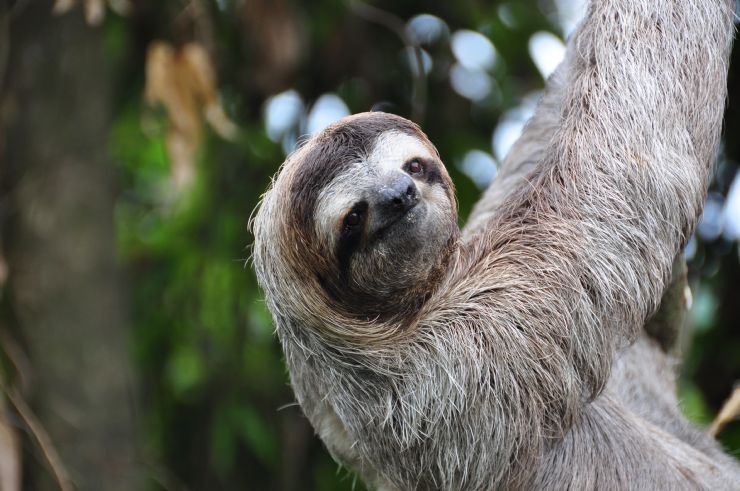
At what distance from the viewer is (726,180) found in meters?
8.08

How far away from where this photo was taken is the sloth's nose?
14.2 ft

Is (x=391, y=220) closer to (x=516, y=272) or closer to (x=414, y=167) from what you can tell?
(x=414, y=167)

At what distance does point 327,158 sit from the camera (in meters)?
4.51

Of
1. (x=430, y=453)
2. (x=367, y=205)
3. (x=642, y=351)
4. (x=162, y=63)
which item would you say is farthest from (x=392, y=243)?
(x=162, y=63)

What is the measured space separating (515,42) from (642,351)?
3.91 meters

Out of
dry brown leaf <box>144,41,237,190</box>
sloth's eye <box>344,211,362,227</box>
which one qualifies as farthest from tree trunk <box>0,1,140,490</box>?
sloth's eye <box>344,211,362,227</box>

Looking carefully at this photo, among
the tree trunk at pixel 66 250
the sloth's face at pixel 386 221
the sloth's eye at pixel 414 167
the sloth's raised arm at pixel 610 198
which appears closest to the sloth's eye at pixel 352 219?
the sloth's face at pixel 386 221

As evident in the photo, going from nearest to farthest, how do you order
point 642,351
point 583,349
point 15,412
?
1. point 583,349
2. point 642,351
3. point 15,412

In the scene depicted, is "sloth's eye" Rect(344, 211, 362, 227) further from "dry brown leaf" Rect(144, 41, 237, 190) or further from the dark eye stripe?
"dry brown leaf" Rect(144, 41, 237, 190)

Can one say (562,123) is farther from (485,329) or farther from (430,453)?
(430,453)

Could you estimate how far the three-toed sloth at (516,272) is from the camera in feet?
14.3

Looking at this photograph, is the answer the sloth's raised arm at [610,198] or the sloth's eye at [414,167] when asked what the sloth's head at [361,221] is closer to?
the sloth's eye at [414,167]

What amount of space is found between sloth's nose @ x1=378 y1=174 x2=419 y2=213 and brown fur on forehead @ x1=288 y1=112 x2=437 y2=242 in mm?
246

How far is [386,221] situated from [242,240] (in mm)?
4504
